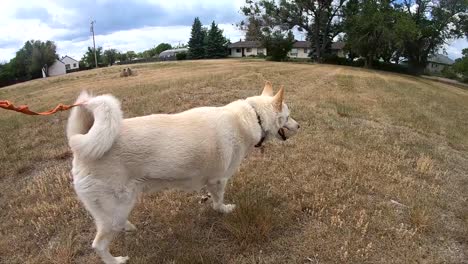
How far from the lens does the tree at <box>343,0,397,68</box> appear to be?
141 feet

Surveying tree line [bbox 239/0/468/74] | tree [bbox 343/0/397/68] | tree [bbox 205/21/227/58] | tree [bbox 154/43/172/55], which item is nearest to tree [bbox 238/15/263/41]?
tree line [bbox 239/0/468/74]

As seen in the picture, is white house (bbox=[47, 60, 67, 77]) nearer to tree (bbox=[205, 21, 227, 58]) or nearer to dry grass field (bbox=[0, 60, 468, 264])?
tree (bbox=[205, 21, 227, 58])

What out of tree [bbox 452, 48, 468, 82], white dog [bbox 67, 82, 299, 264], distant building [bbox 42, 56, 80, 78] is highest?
white dog [bbox 67, 82, 299, 264]

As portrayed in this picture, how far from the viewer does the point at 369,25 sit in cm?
4353

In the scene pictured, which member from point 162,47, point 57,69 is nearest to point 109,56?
point 57,69

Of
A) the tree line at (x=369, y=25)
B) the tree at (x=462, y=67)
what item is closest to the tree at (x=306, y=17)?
the tree line at (x=369, y=25)

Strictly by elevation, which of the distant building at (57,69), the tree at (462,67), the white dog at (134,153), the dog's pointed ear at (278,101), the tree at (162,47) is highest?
the tree at (162,47)

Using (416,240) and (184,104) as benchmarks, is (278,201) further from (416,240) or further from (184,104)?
(184,104)

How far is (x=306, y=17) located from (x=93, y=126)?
52.8m

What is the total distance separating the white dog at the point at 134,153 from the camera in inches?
137

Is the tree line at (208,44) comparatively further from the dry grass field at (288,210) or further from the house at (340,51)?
the dry grass field at (288,210)

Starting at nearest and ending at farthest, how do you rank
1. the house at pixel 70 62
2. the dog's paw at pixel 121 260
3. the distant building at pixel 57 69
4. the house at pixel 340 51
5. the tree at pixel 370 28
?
the dog's paw at pixel 121 260
the tree at pixel 370 28
the house at pixel 340 51
the distant building at pixel 57 69
the house at pixel 70 62

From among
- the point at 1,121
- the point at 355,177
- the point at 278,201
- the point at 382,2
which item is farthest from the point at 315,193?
the point at 382,2

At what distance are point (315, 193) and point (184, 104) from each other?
658 centimetres
